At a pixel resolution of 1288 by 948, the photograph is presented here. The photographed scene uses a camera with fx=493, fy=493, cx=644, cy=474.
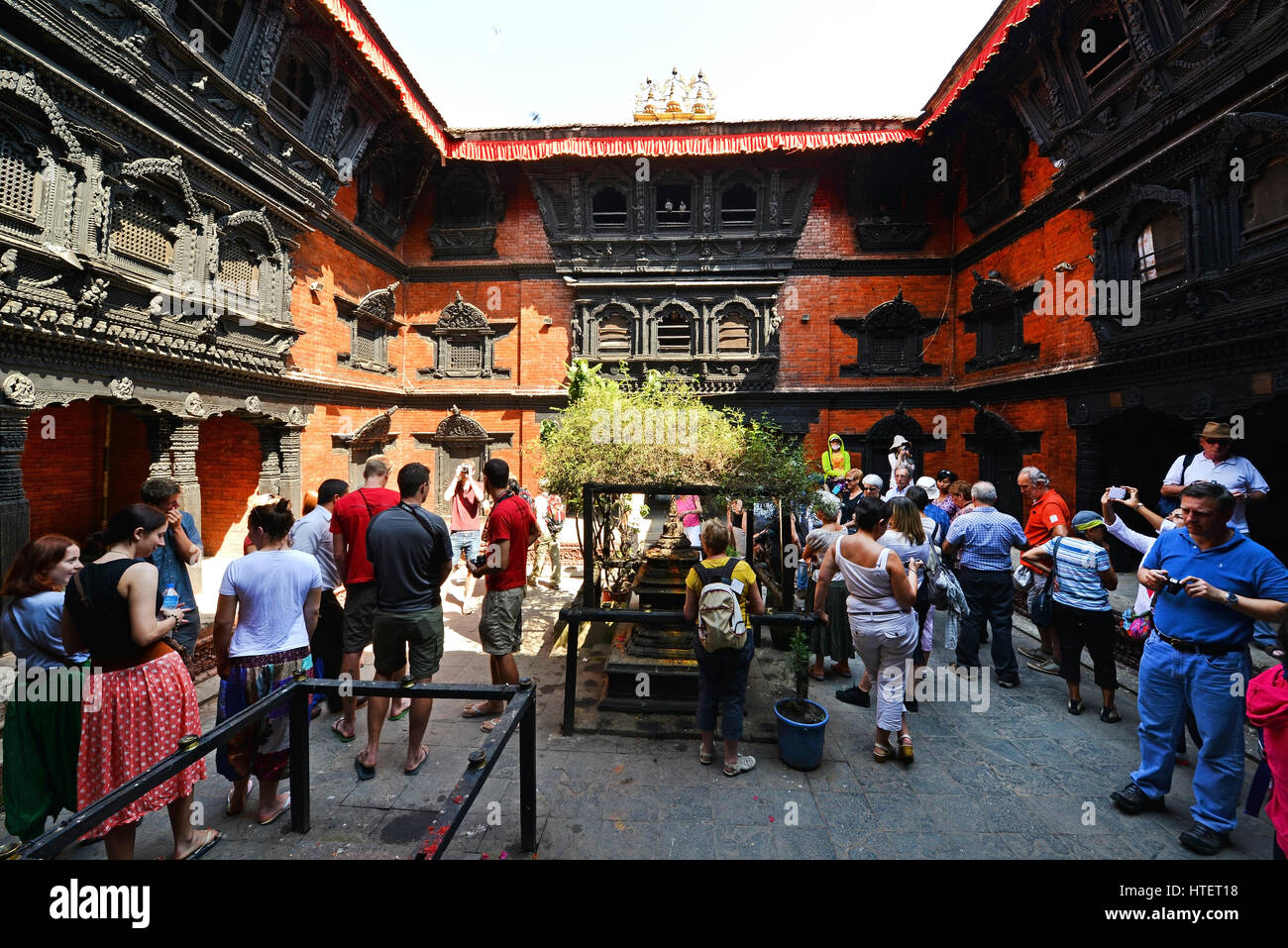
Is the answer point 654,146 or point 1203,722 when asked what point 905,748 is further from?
point 654,146

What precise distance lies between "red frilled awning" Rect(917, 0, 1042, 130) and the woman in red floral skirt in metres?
14.5

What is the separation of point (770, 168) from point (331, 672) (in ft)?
50.2

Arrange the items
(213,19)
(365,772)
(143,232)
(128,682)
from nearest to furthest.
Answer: (128,682), (365,772), (143,232), (213,19)

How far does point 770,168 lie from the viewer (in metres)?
13.8

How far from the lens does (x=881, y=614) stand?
13.3 feet

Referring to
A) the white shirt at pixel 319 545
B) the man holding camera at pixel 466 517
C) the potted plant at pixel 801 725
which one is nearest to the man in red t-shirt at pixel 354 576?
the white shirt at pixel 319 545

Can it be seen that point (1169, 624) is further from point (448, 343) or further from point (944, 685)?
point (448, 343)

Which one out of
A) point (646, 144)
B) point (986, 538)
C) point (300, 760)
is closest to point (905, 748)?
point (986, 538)

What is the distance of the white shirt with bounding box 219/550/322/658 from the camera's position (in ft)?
10.8

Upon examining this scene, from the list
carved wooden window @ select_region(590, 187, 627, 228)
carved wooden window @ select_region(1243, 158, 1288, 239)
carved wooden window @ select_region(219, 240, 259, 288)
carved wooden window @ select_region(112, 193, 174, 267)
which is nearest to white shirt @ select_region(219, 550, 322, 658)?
carved wooden window @ select_region(112, 193, 174, 267)

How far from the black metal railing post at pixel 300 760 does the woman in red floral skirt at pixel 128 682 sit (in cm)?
46

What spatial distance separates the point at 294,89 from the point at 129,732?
1226cm

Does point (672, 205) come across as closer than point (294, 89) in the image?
No

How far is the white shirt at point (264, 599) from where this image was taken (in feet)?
10.8
